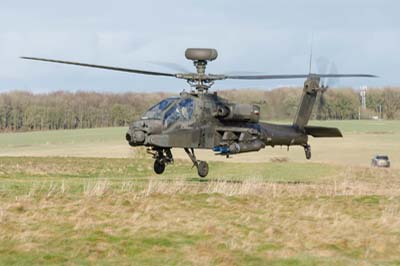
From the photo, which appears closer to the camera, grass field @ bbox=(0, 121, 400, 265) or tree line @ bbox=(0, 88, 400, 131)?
grass field @ bbox=(0, 121, 400, 265)

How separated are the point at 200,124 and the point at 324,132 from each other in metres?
6.80

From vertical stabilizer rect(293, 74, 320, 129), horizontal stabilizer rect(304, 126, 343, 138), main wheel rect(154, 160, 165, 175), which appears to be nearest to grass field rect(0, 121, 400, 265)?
main wheel rect(154, 160, 165, 175)

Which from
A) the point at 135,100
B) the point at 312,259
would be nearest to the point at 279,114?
the point at 312,259

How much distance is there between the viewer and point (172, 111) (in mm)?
29141

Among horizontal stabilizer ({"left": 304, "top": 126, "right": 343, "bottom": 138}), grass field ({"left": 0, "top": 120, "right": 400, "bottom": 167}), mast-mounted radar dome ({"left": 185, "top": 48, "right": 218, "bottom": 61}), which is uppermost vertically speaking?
mast-mounted radar dome ({"left": 185, "top": 48, "right": 218, "bottom": 61})

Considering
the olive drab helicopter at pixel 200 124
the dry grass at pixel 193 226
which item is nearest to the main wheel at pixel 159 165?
the olive drab helicopter at pixel 200 124

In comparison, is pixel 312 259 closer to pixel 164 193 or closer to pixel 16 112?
pixel 164 193

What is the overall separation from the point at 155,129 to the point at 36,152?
69720mm

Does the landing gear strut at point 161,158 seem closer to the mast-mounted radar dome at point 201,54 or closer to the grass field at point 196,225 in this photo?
the grass field at point 196,225

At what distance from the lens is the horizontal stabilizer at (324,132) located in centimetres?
3400

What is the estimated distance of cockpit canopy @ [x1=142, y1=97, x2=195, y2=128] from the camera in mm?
28891

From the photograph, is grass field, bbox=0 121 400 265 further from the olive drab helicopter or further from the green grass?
the green grass

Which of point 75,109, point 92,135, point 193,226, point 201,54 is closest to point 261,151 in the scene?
point 92,135

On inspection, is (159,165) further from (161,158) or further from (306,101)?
(306,101)
